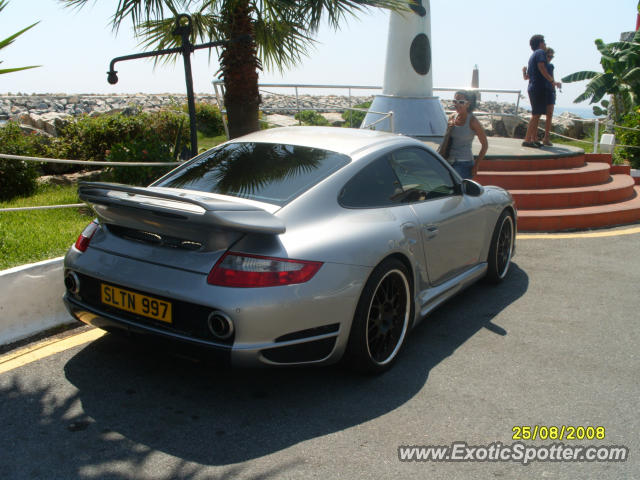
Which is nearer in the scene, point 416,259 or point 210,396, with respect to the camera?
point 210,396

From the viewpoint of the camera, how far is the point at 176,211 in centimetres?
307

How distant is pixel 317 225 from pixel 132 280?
3.40ft

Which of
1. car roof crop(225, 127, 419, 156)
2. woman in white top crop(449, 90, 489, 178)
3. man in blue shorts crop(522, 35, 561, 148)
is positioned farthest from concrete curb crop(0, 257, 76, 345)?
man in blue shorts crop(522, 35, 561, 148)

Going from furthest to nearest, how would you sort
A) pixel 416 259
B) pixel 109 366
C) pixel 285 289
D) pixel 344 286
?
pixel 416 259 → pixel 109 366 → pixel 344 286 → pixel 285 289

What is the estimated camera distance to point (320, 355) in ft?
11.0

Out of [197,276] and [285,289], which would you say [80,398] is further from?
[285,289]

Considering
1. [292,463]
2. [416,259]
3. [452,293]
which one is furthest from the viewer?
[452,293]

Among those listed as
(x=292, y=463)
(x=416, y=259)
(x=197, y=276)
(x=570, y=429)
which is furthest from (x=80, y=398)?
(x=570, y=429)

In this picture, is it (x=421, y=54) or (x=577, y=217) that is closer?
(x=577, y=217)

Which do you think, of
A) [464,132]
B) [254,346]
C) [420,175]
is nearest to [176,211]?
[254,346]

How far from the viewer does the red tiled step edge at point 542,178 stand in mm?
9516

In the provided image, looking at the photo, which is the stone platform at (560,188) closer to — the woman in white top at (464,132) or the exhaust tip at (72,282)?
the woman in white top at (464,132)

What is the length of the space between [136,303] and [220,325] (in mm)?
524

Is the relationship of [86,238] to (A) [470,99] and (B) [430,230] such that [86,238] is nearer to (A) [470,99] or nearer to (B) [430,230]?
(B) [430,230]
